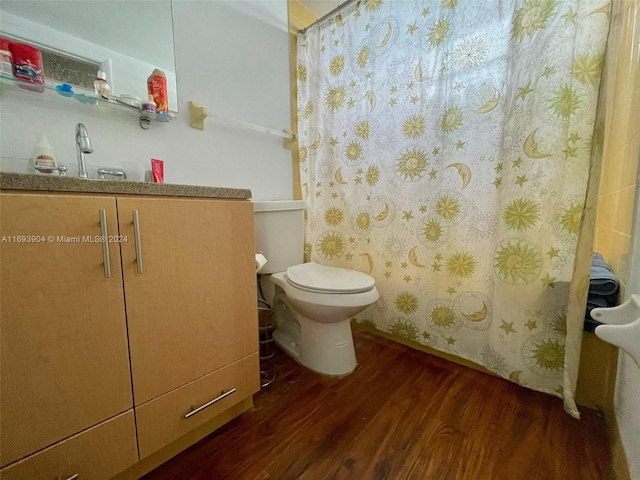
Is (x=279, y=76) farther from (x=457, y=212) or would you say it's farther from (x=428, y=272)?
(x=428, y=272)

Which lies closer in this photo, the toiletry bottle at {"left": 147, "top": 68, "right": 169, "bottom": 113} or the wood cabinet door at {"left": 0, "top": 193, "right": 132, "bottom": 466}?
the wood cabinet door at {"left": 0, "top": 193, "right": 132, "bottom": 466}

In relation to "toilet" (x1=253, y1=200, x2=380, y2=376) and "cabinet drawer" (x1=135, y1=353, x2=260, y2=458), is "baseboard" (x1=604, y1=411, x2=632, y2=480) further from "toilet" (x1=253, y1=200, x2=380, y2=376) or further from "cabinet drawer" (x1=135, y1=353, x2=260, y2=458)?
"cabinet drawer" (x1=135, y1=353, x2=260, y2=458)

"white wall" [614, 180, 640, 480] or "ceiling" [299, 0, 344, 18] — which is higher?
"ceiling" [299, 0, 344, 18]

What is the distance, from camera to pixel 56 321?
0.54 metres

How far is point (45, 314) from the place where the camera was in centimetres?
53

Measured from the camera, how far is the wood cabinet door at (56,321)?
0.50 m

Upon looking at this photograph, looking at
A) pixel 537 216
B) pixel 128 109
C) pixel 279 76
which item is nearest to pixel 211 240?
pixel 128 109

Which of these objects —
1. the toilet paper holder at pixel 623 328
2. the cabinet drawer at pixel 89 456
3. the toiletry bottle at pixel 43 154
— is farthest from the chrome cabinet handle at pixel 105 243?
the toilet paper holder at pixel 623 328

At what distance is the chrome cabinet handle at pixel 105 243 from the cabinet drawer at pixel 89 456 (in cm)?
37

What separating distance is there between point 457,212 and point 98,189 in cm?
123

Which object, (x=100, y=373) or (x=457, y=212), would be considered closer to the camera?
(x=100, y=373)

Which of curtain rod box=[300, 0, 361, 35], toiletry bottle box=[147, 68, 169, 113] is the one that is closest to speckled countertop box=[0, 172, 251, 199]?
toiletry bottle box=[147, 68, 169, 113]

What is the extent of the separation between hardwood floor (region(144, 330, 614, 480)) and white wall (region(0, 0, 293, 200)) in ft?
3.43

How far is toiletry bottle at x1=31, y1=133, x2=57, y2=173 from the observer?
2.66 feet
